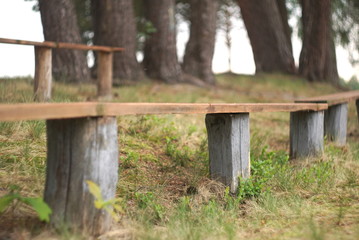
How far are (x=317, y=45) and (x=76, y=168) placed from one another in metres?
11.6

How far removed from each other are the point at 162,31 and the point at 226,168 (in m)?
6.87

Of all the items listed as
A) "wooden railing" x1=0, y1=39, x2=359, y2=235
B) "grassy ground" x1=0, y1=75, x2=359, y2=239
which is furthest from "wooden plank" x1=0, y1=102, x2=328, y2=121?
"grassy ground" x1=0, y1=75, x2=359, y2=239

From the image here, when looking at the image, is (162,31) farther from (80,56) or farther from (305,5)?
(305,5)

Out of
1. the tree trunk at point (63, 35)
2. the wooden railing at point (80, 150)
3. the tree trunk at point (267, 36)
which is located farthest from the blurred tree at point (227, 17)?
the wooden railing at point (80, 150)

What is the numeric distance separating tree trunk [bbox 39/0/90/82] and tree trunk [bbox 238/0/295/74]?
6673mm

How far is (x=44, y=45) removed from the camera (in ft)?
19.9

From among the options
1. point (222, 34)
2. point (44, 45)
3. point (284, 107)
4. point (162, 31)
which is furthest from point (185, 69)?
point (222, 34)

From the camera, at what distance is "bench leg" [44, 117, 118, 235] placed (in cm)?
232

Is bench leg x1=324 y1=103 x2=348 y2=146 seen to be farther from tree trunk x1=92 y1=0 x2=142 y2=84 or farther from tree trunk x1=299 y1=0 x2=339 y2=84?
tree trunk x1=299 y1=0 x2=339 y2=84

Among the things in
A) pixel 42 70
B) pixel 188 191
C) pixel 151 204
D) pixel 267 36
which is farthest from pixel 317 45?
pixel 151 204

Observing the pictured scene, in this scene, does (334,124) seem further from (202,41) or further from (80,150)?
(202,41)

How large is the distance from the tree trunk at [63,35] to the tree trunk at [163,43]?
2096 millimetres

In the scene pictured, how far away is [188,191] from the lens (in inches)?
135

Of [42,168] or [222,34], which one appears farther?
[222,34]
